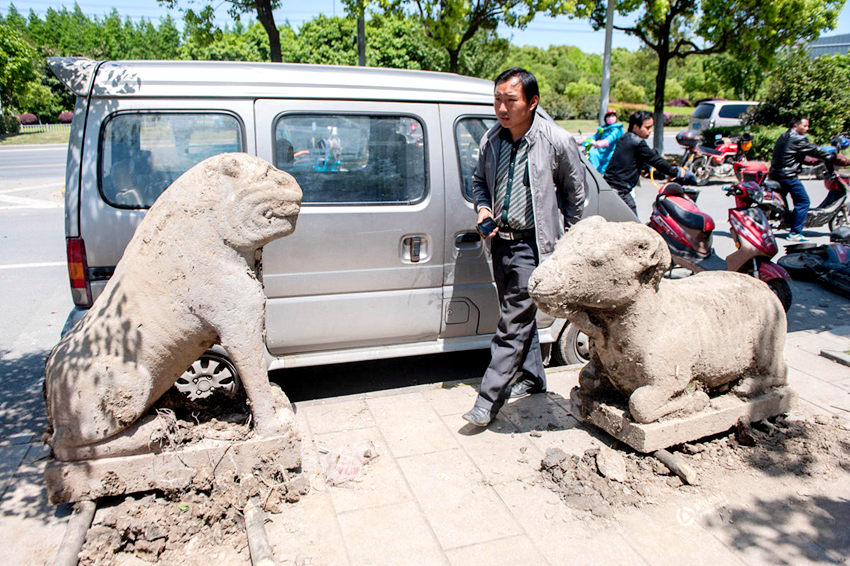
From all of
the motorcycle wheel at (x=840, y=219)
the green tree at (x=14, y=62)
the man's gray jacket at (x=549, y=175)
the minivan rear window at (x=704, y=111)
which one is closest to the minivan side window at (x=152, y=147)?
the man's gray jacket at (x=549, y=175)

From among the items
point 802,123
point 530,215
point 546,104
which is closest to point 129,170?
point 530,215

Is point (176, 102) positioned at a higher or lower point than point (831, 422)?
higher

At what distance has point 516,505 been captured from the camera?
3.09m

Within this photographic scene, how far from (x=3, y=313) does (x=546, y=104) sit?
119 feet

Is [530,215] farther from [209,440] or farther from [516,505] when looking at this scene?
[209,440]

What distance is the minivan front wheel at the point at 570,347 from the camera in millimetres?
4836

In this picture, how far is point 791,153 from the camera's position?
31.1ft

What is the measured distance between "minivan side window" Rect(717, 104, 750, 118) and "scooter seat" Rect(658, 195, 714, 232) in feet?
60.3

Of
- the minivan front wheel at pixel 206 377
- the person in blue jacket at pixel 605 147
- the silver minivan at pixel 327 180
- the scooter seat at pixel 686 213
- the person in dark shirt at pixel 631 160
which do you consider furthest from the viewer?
the person in blue jacket at pixel 605 147

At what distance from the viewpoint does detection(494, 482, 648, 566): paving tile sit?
2.73 metres

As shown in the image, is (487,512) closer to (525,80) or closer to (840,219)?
(525,80)

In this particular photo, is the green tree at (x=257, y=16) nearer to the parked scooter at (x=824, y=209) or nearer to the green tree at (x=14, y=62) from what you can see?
the parked scooter at (x=824, y=209)

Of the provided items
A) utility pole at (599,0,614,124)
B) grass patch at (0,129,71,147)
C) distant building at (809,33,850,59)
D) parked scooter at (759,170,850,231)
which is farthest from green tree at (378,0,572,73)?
distant building at (809,33,850,59)

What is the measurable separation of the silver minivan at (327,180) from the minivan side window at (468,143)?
0.01 meters
